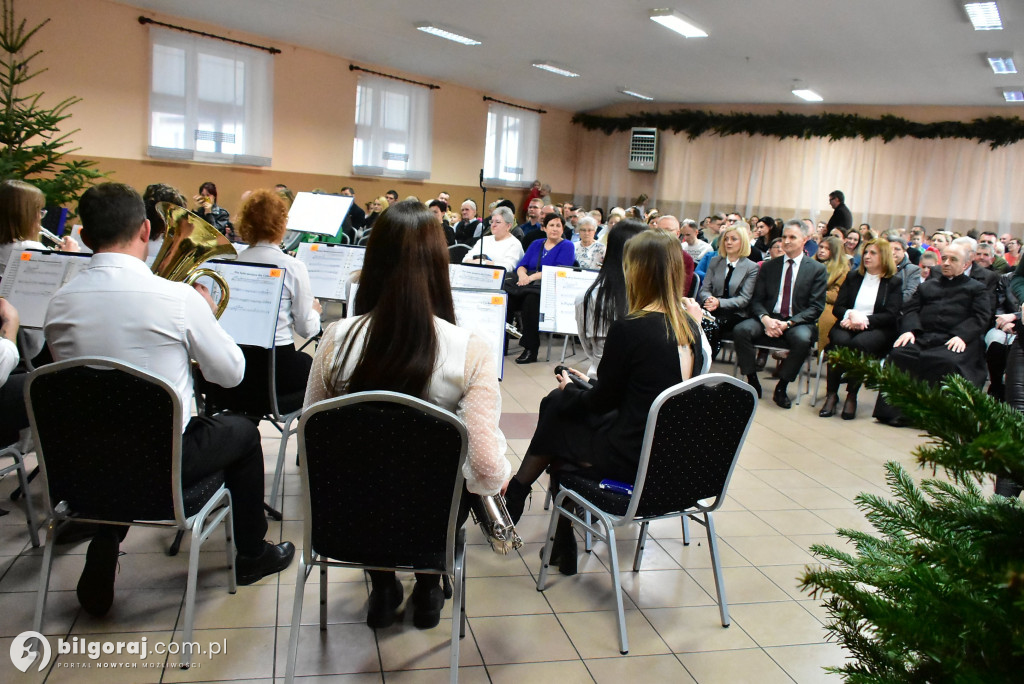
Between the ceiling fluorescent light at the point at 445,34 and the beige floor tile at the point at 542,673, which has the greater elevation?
the ceiling fluorescent light at the point at 445,34

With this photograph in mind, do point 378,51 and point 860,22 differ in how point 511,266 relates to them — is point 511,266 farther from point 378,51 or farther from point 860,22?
point 378,51

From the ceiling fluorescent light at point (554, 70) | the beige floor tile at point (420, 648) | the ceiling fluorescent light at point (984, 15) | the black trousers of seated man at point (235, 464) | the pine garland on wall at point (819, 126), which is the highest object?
the ceiling fluorescent light at point (554, 70)

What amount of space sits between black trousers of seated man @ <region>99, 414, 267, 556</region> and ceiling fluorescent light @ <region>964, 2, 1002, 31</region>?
7.25 m

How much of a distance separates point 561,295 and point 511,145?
9674mm

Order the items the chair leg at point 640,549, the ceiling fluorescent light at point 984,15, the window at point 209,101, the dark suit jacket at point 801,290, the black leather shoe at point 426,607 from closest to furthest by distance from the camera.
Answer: the black leather shoe at point 426,607, the chair leg at point 640,549, the dark suit jacket at point 801,290, the ceiling fluorescent light at point 984,15, the window at point 209,101

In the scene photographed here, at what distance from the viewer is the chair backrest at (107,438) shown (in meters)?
1.83

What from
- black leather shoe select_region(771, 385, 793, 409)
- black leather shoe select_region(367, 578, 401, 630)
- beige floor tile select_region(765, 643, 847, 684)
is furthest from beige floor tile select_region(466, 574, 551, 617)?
black leather shoe select_region(771, 385, 793, 409)

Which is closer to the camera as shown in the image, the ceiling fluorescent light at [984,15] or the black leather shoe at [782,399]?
the black leather shoe at [782,399]

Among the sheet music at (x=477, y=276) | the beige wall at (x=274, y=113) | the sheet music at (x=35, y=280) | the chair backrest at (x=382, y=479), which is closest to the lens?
the chair backrest at (x=382, y=479)

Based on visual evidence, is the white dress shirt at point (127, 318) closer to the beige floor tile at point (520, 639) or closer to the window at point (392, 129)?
the beige floor tile at point (520, 639)

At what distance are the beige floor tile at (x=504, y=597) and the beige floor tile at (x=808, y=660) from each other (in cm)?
72

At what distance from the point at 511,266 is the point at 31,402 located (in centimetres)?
496

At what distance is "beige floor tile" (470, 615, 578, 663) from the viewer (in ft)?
7.11

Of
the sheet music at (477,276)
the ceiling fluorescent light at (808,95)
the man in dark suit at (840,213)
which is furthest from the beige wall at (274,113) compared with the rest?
the sheet music at (477,276)
